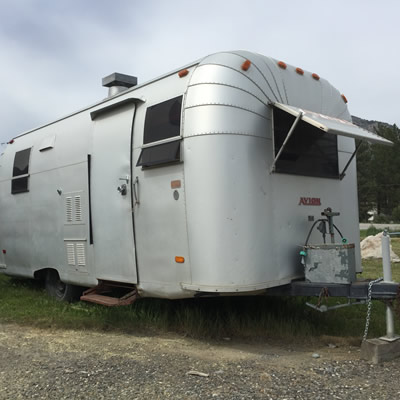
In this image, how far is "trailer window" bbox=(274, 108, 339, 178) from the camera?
5219 millimetres

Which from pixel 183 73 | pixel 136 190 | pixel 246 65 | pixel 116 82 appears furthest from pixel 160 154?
pixel 116 82

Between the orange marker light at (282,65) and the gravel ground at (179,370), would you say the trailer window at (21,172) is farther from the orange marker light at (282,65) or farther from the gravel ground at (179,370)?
the orange marker light at (282,65)

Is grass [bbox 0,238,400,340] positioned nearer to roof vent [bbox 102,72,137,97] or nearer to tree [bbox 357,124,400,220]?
roof vent [bbox 102,72,137,97]

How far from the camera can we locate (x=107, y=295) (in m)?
6.61

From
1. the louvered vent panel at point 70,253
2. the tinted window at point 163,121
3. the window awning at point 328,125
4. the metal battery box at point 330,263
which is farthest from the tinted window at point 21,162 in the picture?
the metal battery box at point 330,263

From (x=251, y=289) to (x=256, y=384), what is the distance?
3.33 feet

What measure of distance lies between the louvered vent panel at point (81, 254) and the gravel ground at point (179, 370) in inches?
47.8

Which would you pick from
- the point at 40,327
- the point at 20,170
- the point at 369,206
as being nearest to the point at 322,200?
the point at 40,327

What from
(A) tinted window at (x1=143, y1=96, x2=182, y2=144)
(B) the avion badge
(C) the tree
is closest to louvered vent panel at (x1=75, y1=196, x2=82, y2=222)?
(A) tinted window at (x1=143, y1=96, x2=182, y2=144)

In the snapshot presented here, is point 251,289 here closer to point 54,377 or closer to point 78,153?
point 54,377

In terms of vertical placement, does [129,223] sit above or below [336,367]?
above

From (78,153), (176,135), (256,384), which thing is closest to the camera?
(256,384)

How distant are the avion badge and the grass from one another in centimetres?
142

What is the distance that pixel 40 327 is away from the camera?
19.8 feet
